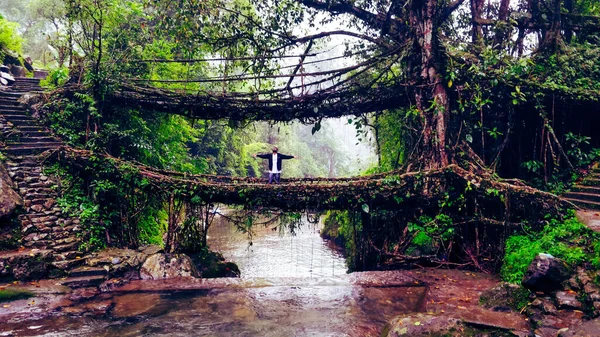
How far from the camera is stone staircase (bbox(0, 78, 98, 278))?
7.48 metres

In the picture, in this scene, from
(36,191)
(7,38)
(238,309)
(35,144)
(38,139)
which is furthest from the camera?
(7,38)

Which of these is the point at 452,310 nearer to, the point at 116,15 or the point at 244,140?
the point at 116,15

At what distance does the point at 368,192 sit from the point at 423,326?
146 inches

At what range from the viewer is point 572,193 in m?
7.61

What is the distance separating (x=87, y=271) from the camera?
7289 millimetres

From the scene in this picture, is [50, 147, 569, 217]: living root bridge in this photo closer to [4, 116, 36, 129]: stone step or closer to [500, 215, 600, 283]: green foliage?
[500, 215, 600, 283]: green foliage

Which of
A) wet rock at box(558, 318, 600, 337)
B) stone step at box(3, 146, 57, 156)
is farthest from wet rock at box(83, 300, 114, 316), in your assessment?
wet rock at box(558, 318, 600, 337)

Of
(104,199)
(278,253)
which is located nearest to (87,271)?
(104,199)

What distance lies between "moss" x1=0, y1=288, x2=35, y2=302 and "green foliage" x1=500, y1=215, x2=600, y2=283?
8790 millimetres

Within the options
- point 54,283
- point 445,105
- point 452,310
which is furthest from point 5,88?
point 452,310

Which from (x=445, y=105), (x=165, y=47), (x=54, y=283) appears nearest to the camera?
(x=54, y=283)

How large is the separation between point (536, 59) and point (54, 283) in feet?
39.2

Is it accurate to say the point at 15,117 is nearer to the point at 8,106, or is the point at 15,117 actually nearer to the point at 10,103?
the point at 8,106

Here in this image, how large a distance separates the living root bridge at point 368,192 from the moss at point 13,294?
9.91 ft
